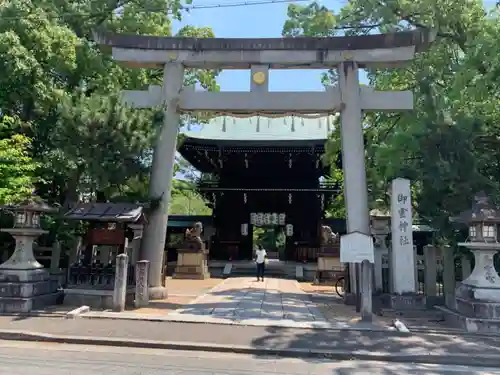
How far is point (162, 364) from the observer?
5.82m

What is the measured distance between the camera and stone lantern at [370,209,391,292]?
1151 centimetres

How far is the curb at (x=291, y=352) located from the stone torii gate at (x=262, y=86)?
14.7 ft

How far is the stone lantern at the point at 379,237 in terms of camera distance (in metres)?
11.5

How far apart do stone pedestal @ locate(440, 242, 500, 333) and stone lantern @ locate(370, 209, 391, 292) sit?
8.04ft

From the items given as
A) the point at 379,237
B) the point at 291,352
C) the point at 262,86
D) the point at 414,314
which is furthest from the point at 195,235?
the point at 291,352

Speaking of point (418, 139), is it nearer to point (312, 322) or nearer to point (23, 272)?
point (312, 322)

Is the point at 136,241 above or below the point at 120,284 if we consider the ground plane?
above

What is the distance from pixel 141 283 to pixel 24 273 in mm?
2646

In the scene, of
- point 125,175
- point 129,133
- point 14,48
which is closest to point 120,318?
point 125,175

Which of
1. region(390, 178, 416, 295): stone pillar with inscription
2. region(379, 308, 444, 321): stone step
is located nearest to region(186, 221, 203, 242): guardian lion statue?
region(390, 178, 416, 295): stone pillar with inscription

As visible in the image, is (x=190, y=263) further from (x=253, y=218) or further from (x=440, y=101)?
(x=440, y=101)

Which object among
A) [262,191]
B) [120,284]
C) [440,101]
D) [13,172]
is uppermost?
[440,101]

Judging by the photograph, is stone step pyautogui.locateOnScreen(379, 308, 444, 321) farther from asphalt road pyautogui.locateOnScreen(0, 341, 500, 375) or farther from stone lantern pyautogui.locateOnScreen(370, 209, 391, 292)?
asphalt road pyautogui.locateOnScreen(0, 341, 500, 375)

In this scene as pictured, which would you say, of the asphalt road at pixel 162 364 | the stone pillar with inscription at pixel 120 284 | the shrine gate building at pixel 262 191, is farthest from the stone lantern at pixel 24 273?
the shrine gate building at pixel 262 191
